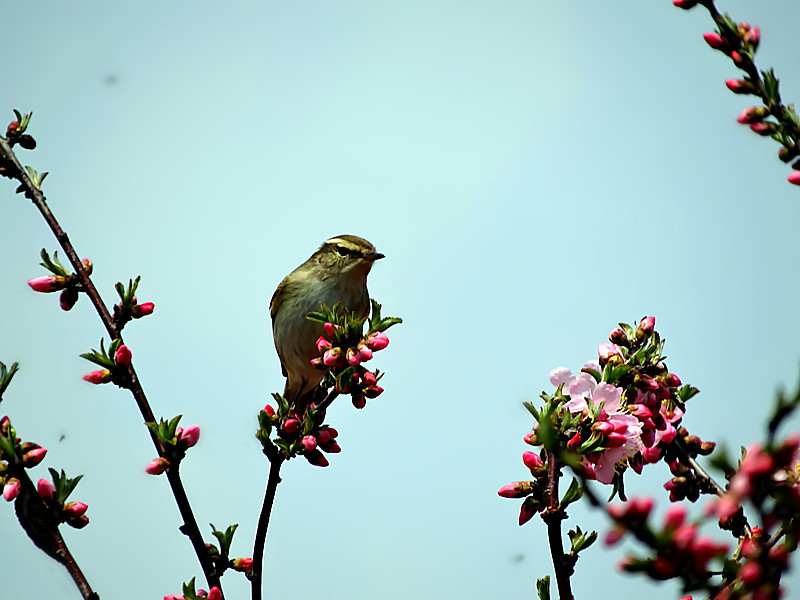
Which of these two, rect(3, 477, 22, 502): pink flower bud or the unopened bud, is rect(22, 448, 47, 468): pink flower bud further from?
the unopened bud

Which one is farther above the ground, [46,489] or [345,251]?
[345,251]

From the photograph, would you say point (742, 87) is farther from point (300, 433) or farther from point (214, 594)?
point (214, 594)

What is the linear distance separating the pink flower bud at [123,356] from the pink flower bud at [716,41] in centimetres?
225

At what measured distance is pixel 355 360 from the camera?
9.53 ft

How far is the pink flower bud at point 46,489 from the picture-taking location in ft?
7.97

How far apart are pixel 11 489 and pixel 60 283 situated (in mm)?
786

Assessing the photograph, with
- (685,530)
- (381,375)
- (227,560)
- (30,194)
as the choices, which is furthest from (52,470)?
(685,530)

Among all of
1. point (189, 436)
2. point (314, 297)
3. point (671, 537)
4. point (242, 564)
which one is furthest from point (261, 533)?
point (314, 297)

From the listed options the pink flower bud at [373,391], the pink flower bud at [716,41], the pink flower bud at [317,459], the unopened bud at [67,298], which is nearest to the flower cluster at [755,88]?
the pink flower bud at [716,41]

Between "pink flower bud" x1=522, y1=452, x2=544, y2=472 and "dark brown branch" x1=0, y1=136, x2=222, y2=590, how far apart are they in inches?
44.5

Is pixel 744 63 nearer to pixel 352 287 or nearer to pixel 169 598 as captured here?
pixel 169 598

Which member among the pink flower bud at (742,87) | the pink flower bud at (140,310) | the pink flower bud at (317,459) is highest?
the pink flower bud at (140,310)

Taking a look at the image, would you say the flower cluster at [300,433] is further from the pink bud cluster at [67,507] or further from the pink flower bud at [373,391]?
the pink bud cluster at [67,507]

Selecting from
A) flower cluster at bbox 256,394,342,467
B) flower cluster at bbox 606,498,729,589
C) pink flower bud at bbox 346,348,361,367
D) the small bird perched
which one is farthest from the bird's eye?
flower cluster at bbox 606,498,729,589
